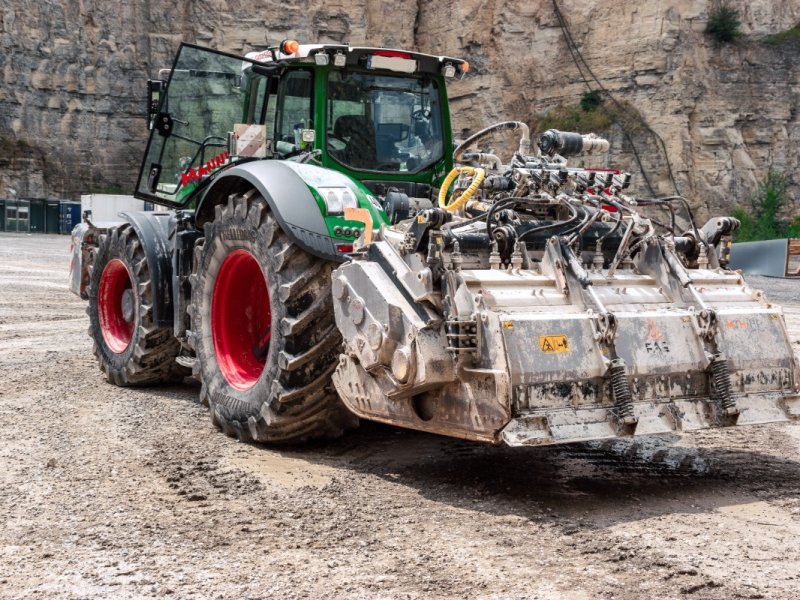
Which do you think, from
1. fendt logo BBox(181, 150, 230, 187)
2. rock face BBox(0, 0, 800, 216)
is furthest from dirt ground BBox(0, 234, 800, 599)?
rock face BBox(0, 0, 800, 216)

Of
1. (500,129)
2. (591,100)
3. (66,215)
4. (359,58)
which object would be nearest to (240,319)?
(359,58)

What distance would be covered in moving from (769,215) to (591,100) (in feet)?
23.1

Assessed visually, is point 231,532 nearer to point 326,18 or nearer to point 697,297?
point 697,297

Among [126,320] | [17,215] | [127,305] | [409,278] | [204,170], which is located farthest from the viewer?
[17,215]

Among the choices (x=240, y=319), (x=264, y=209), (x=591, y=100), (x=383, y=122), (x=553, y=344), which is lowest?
(x=240, y=319)

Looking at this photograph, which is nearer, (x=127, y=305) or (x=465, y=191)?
(x=465, y=191)

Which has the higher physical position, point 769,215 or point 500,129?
point 500,129

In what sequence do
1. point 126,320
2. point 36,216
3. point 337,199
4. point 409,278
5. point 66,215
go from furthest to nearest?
point 66,215 < point 36,216 < point 126,320 < point 337,199 < point 409,278

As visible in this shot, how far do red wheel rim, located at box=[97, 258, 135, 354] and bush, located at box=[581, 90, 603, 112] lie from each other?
27.6 m

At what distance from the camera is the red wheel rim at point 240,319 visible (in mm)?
6145

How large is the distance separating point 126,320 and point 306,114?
2.64 meters

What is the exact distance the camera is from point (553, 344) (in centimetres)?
448

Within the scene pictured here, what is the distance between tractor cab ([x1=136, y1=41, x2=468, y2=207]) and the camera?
638 cm

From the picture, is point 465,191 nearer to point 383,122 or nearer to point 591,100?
point 383,122
